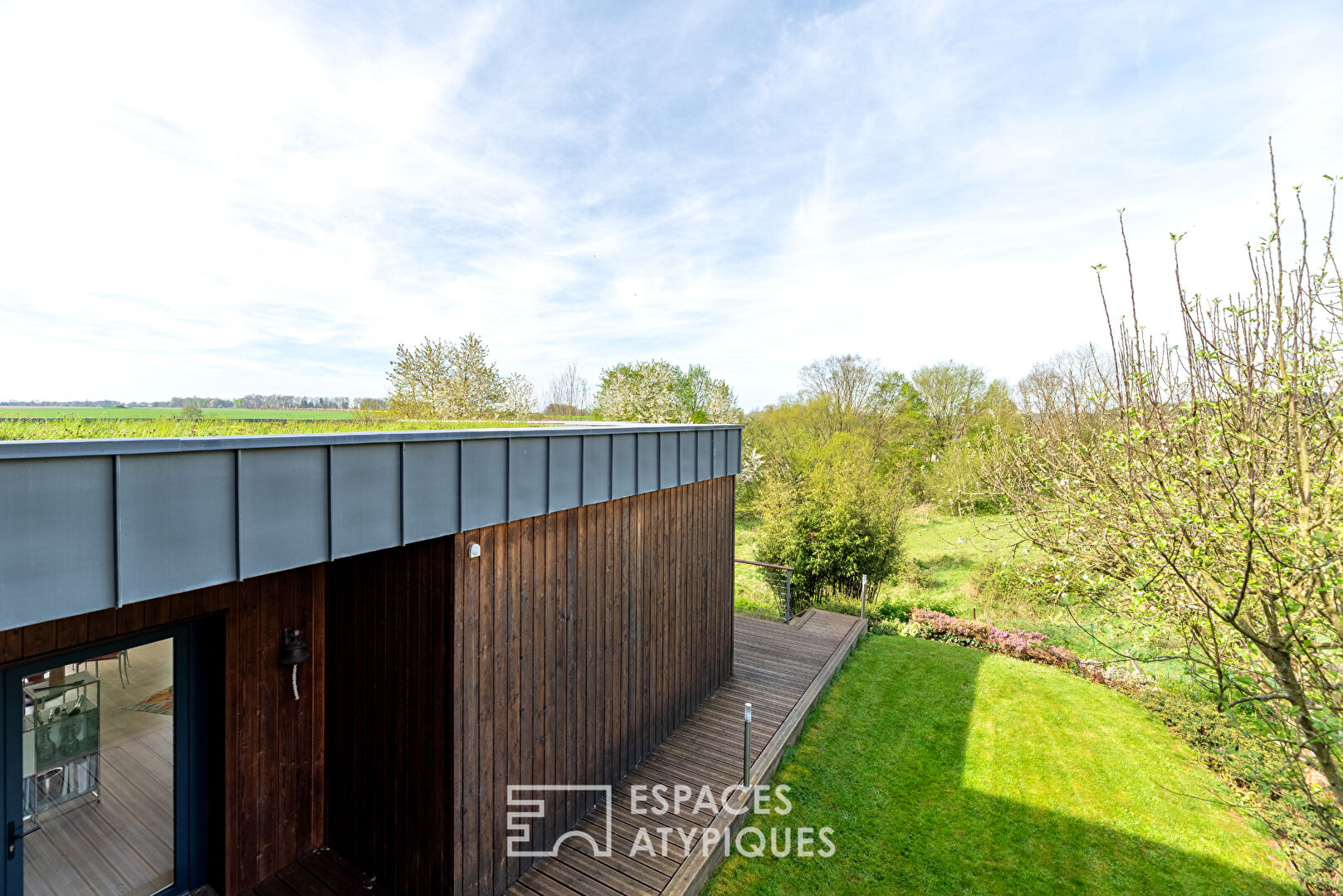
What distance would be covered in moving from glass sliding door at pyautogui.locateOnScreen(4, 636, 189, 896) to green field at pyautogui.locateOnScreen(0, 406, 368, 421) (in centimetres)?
123

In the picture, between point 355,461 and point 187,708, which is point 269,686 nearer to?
point 187,708

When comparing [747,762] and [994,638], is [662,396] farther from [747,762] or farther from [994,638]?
[747,762]

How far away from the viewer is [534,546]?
343 cm

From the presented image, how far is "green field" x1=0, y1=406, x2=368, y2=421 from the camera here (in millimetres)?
2178

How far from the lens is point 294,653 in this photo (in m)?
3.26

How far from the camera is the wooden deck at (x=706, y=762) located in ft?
11.2

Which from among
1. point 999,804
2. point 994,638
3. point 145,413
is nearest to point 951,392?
point 994,638

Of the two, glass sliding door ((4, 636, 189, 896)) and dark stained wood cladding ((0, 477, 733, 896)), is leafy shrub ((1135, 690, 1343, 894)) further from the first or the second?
glass sliding door ((4, 636, 189, 896))

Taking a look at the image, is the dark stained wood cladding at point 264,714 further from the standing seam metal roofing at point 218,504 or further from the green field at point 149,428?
the standing seam metal roofing at point 218,504

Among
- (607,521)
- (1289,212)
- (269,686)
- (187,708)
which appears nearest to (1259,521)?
(1289,212)

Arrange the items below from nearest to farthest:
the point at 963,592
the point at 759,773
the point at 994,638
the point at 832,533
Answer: the point at 759,773, the point at 994,638, the point at 832,533, the point at 963,592

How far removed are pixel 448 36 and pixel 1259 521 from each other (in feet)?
32.6

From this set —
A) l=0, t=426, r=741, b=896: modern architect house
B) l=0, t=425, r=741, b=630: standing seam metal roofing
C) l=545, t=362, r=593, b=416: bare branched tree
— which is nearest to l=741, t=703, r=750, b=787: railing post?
l=0, t=426, r=741, b=896: modern architect house

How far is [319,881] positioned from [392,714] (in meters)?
1.19
